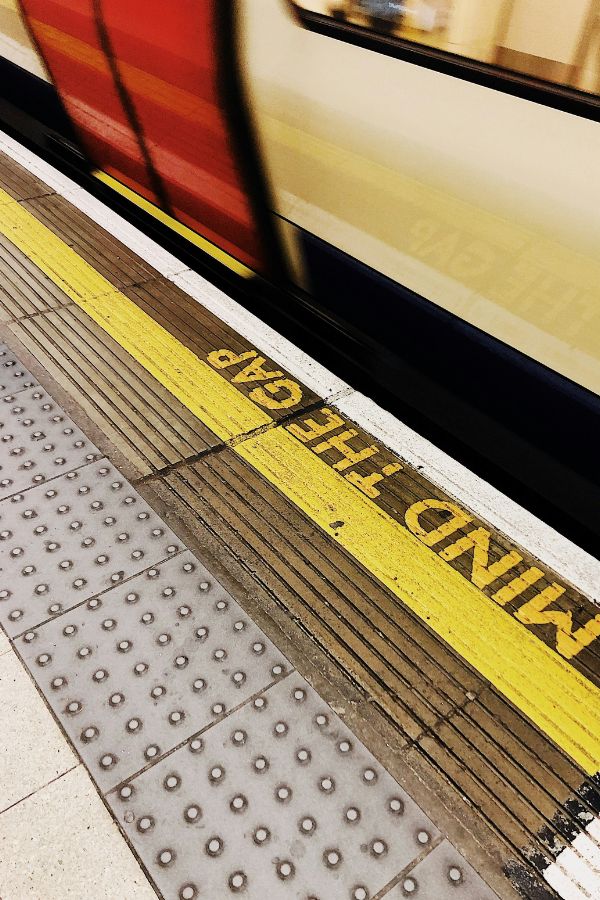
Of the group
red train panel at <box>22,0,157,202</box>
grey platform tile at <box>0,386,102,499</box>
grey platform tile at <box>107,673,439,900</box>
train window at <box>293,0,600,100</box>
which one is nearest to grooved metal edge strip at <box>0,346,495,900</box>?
grey platform tile at <box>107,673,439,900</box>

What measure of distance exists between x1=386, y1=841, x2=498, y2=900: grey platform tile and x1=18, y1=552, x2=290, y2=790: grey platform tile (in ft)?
2.12

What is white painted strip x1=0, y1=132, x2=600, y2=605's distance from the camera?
2.50m

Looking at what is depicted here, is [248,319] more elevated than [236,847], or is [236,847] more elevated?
[248,319]

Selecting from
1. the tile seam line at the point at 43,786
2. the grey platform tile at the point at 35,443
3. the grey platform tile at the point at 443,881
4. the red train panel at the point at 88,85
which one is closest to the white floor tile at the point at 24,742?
the tile seam line at the point at 43,786

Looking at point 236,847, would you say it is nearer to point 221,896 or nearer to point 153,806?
point 221,896

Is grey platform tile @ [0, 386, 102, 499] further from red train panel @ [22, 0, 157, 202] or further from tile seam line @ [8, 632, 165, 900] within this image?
red train panel @ [22, 0, 157, 202]

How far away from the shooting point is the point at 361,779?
188 centimetres

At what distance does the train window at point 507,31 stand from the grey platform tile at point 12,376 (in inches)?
81.4

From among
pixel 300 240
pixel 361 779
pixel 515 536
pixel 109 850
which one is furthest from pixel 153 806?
pixel 300 240

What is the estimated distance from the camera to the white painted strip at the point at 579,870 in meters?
1.70

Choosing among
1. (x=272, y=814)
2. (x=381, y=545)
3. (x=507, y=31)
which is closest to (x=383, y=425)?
(x=381, y=545)

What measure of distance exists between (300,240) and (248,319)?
2.40 ft

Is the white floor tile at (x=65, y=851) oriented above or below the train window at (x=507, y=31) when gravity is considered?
below

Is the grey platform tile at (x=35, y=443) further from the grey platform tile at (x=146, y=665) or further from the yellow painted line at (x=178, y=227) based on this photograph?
the yellow painted line at (x=178, y=227)
